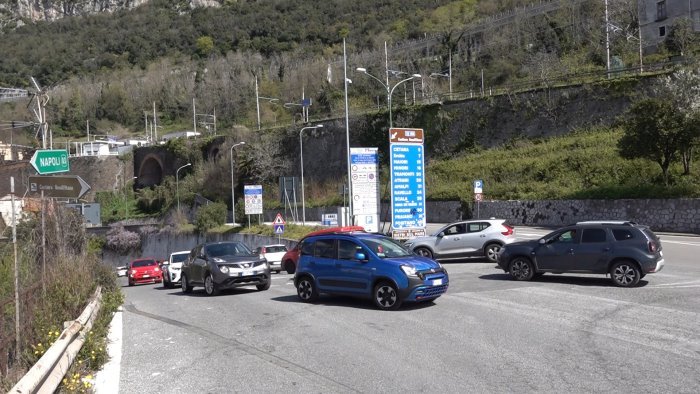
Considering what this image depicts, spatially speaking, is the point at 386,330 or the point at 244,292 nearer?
the point at 386,330

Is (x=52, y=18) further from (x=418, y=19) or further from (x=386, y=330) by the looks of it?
(x=386, y=330)

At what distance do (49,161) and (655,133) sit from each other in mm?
31700

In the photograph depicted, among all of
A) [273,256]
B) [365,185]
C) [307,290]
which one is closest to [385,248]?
[307,290]

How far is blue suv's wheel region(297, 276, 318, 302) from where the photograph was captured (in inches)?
590

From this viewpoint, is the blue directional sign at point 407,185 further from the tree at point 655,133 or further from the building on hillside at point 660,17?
the building on hillside at point 660,17

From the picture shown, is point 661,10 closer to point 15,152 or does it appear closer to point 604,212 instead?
point 604,212

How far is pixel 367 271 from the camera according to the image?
13641 millimetres

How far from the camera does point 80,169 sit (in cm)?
9850

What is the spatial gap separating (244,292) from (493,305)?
26.6ft

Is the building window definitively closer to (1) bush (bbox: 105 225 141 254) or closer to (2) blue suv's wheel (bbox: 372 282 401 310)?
(2) blue suv's wheel (bbox: 372 282 401 310)

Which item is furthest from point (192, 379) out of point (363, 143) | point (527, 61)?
point (527, 61)

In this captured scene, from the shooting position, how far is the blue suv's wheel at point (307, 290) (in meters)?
15.0

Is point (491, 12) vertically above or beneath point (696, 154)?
above

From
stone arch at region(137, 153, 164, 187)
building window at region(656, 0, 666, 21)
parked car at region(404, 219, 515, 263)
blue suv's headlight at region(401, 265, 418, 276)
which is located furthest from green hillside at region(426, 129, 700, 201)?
stone arch at region(137, 153, 164, 187)
